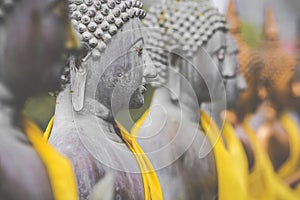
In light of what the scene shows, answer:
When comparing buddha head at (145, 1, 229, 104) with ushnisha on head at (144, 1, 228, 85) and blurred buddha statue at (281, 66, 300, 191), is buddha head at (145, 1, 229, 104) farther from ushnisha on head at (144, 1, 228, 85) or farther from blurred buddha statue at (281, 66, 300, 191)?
blurred buddha statue at (281, 66, 300, 191)

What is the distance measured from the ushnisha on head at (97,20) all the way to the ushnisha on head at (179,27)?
1.52ft

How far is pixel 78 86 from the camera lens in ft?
5.06

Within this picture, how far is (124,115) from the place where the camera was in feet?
5.69

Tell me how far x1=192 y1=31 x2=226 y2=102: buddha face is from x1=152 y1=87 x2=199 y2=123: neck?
27mm

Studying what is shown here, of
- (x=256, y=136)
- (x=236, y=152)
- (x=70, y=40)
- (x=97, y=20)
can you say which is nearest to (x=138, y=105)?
(x=97, y=20)

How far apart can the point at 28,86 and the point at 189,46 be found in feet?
3.34

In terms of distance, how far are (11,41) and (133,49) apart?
50cm

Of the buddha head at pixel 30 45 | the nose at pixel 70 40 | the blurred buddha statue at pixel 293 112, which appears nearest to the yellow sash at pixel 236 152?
the blurred buddha statue at pixel 293 112

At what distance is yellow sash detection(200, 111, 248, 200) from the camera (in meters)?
2.10

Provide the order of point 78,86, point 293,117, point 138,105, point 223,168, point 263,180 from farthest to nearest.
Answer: point 293,117 < point 263,180 < point 223,168 < point 138,105 < point 78,86

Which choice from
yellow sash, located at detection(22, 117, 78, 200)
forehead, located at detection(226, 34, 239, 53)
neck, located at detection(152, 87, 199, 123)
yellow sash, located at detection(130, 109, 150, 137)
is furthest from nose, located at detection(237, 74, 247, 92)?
yellow sash, located at detection(22, 117, 78, 200)

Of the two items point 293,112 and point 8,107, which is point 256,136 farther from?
point 8,107

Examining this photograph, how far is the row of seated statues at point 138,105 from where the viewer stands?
119cm

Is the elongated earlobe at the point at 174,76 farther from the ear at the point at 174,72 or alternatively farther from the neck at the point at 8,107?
the neck at the point at 8,107
